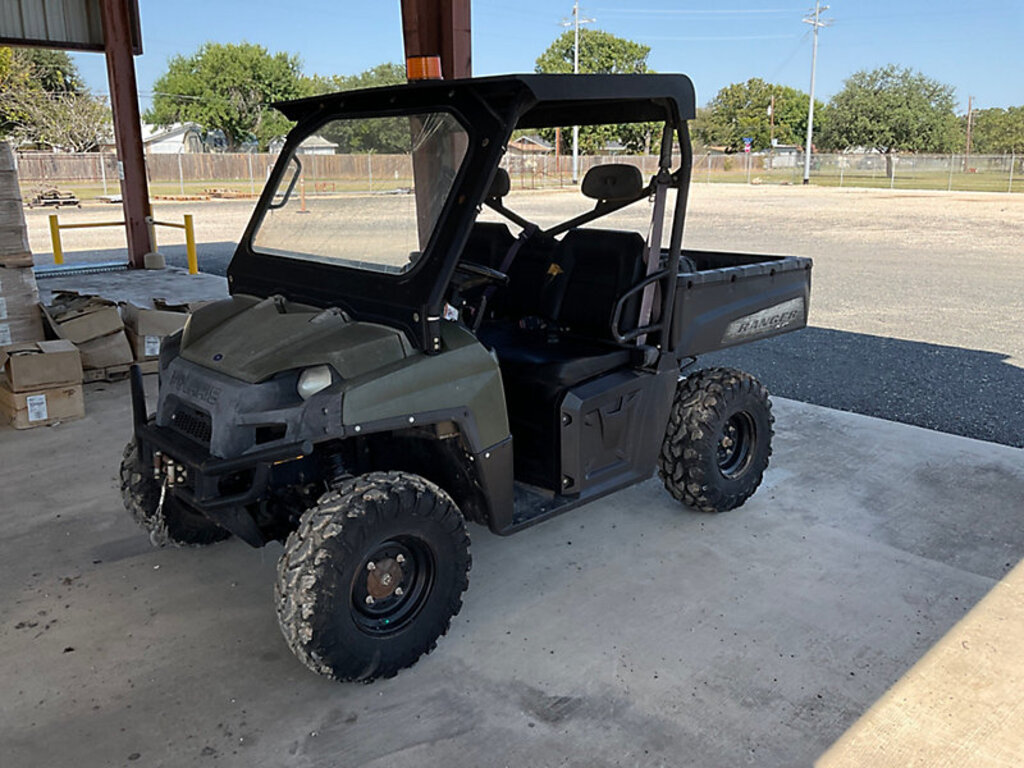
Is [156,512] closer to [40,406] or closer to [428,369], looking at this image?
[428,369]

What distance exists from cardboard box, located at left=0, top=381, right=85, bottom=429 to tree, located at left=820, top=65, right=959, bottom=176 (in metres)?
59.8

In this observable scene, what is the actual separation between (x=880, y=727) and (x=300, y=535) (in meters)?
1.81

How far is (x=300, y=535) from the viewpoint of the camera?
261 cm

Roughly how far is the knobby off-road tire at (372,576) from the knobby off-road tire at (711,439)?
1315mm

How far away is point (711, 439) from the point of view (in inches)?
151

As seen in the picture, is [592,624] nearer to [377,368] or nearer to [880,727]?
[880,727]

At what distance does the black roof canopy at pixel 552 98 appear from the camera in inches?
112

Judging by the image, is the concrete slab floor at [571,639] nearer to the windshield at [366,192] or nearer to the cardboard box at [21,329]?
the windshield at [366,192]

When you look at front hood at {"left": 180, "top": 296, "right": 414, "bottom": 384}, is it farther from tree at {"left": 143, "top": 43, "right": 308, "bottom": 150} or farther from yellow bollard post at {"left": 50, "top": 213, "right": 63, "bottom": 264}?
tree at {"left": 143, "top": 43, "right": 308, "bottom": 150}

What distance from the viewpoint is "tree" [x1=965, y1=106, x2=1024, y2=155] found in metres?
59.5

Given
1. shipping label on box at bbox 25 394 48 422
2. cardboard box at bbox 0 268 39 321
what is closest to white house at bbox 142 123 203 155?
cardboard box at bbox 0 268 39 321

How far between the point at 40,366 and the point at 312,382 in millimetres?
3469

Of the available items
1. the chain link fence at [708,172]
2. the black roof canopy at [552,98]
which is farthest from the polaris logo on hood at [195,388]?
the chain link fence at [708,172]

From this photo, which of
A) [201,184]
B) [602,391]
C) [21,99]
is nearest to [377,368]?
[602,391]
